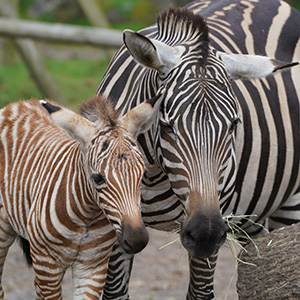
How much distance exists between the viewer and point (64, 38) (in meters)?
10.3

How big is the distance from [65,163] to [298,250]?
1743 millimetres

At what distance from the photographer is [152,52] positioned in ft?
12.9

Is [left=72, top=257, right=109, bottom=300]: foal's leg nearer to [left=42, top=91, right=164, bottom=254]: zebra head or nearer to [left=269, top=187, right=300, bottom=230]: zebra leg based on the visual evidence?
[left=42, top=91, right=164, bottom=254]: zebra head

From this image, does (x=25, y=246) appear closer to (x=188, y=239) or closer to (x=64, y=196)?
(x=64, y=196)

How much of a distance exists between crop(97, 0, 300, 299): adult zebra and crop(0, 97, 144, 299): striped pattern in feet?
1.20

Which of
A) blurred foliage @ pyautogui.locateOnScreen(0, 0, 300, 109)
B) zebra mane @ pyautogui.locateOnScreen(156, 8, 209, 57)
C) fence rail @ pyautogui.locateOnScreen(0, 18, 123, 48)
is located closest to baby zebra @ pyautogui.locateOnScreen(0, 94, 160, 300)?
zebra mane @ pyautogui.locateOnScreen(156, 8, 209, 57)

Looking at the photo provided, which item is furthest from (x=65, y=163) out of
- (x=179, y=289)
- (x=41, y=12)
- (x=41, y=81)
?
(x=41, y=12)

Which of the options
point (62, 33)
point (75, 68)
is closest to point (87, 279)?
point (62, 33)

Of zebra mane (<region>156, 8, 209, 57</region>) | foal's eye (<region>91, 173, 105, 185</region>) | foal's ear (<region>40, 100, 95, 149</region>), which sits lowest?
foal's eye (<region>91, 173, 105, 185</region>)

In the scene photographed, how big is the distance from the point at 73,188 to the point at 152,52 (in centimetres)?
100

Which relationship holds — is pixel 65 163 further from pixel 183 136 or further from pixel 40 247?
pixel 183 136

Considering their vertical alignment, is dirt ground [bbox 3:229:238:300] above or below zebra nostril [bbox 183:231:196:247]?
below

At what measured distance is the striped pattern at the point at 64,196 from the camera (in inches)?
140

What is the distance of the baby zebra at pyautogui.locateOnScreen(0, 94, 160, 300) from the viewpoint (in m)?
3.54
